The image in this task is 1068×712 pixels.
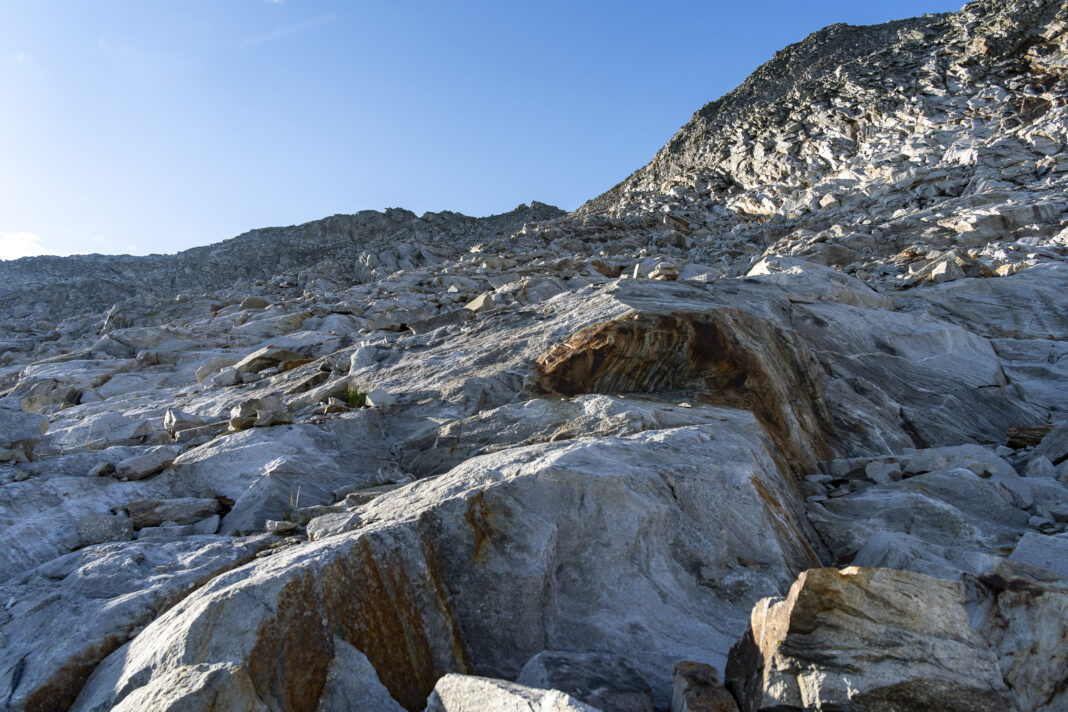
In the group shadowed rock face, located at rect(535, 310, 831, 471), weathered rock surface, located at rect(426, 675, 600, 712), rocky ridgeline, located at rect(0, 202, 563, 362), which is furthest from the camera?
rocky ridgeline, located at rect(0, 202, 563, 362)

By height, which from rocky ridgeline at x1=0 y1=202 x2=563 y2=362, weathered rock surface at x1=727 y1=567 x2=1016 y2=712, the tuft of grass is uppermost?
rocky ridgeline at x1=0 y1=202 x2=563 y2=362

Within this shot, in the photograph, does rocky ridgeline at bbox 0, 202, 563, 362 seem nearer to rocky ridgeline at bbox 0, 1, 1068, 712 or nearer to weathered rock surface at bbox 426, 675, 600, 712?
rocky ridgeline at bbox 0, 1, 1068, 712

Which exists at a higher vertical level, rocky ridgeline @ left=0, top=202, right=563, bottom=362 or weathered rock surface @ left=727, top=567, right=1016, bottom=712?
rocky ridgeline @ left=0, top=202, right=563, bottom=362

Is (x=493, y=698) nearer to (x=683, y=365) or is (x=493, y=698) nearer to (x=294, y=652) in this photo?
(x=294, y=652)

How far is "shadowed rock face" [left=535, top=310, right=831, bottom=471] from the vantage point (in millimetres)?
5500

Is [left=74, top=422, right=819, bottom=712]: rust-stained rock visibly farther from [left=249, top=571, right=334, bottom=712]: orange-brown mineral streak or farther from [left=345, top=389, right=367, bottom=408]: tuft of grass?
[left=345, top=389, right=367, bottom=408]: tuft of grass

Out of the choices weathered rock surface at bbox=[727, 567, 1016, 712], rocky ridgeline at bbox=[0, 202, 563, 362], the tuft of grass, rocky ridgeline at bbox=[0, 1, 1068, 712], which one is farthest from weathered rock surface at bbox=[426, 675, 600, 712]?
rocky ridgeline at bbox=[0, 202, 563, 362]

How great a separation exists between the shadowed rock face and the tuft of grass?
1.77 meters

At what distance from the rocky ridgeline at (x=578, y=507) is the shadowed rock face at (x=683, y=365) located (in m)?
0.03

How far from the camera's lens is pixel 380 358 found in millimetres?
7645

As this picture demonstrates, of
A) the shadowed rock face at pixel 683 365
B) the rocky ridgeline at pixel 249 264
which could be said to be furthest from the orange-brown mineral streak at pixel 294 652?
the rocky ridgeline at pixel 249 264

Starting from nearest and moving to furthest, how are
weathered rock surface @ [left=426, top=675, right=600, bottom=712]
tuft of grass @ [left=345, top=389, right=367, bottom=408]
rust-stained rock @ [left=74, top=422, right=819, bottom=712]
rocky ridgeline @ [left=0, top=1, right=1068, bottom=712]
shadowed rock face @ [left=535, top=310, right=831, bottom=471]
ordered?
weathered rock surface @ [left=426, top=675, right=600, bottom=712] → rocky ridgeline @ [left=0, top=1, right=1068, bottom=712] → rust-stained rock @ [left=74, top=422, right=819, bottom=712] → shadowed rock face @ [left=535, top=310, right=831, bottom=471] → tuft of grass @ [left=345, top=389, right=367, bottom=408]

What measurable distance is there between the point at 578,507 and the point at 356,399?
373 centimetres

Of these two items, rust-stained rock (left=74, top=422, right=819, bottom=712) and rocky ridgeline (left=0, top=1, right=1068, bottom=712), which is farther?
rust-stained rock (left=74, top=422, right=819, bottom=712)
